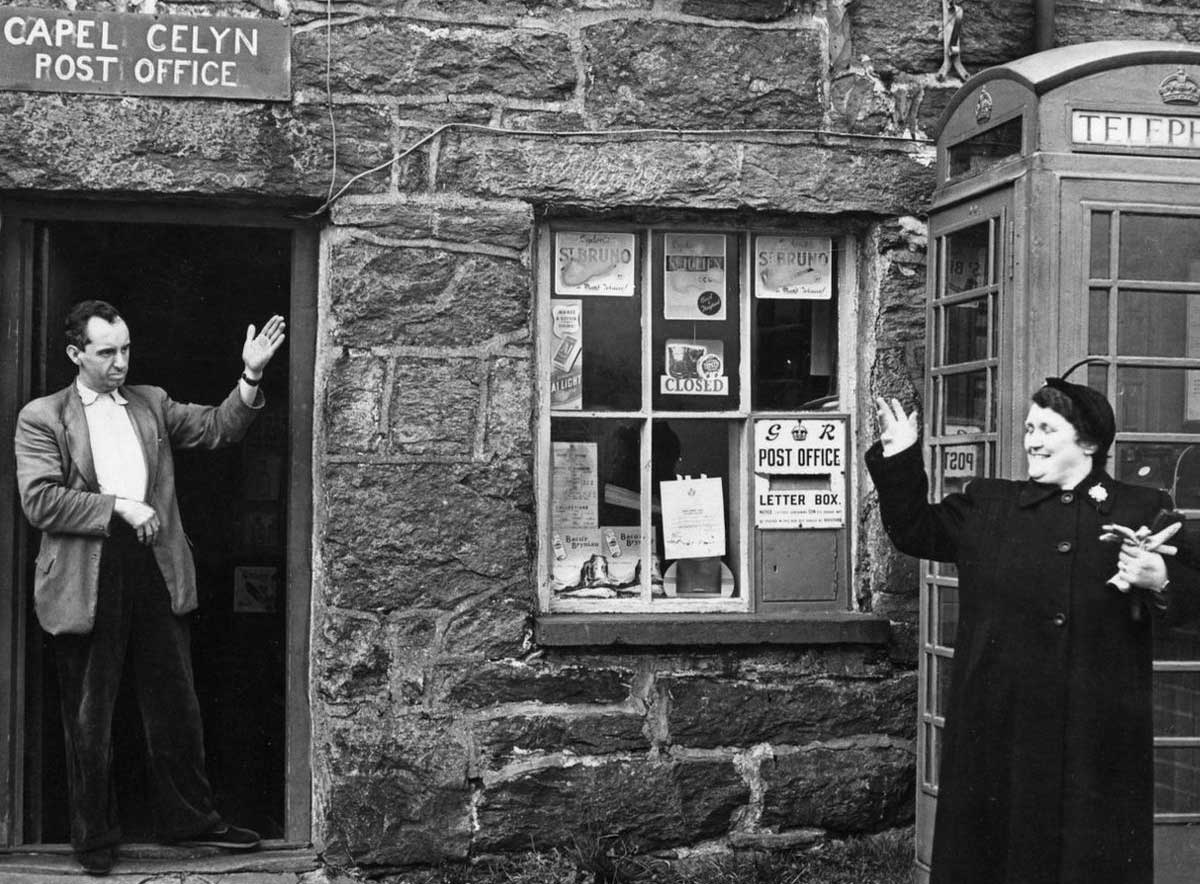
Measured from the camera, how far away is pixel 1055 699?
453cm

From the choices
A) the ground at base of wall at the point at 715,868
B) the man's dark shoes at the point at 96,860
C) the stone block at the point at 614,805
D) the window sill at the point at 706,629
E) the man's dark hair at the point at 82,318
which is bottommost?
the ground at base of wall at the point at 715,868

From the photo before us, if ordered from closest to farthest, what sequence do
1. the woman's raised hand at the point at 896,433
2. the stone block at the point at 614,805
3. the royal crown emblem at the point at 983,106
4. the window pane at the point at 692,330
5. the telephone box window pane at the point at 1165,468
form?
the woman's raised hand at the point at 896,433, the telephone box window pane at the point at 1165,468, the royal crown emblem at the point at 983,106, the stone block at the point at 614,805, the window pane at the point at 692,330

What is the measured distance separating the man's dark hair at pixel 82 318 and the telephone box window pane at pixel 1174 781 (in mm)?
3961

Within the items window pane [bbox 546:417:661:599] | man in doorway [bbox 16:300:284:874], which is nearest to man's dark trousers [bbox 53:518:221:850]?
man in doorway [bbox 16:300:284:874]

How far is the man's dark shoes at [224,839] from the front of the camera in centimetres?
582

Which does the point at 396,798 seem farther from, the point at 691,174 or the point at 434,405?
the point at 691,174

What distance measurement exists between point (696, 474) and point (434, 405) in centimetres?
108

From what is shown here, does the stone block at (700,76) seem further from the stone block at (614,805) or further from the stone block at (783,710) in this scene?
the stone block at (614,805)

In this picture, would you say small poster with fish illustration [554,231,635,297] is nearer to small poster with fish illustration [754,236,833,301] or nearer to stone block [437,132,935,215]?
stone block [437,132,935,215]

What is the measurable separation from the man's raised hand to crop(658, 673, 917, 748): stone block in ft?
6.18

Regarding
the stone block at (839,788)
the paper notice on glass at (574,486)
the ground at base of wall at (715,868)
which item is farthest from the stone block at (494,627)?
the stone block at (839,788)

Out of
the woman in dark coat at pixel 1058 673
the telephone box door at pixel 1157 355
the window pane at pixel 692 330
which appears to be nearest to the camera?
the woman in dark coat at pixel 1058 673

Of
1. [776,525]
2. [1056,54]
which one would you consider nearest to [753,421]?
[776,525]

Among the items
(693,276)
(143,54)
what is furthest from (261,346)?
(693,276)
